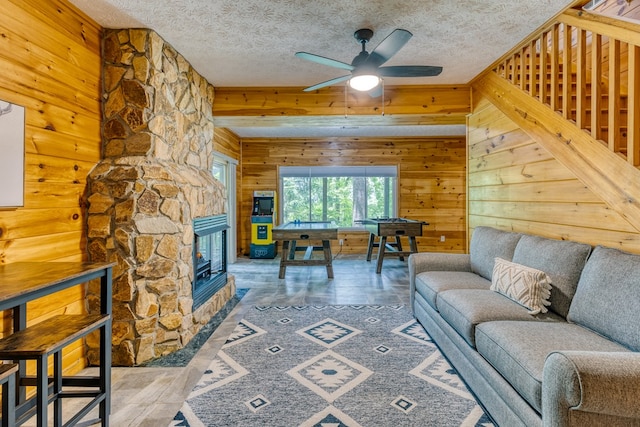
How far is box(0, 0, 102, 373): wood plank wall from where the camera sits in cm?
183

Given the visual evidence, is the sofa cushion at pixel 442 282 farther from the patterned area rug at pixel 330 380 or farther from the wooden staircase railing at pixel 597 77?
the wooden staircase railing at pixel 597 77

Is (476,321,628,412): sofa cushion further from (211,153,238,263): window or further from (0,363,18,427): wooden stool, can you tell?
(211,153,238,263): window

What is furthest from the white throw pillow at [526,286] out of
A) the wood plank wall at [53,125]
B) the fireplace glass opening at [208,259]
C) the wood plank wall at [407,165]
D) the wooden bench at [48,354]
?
the wood plank wall at [407,165]

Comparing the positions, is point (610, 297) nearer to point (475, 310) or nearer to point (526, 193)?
point (475, 310)

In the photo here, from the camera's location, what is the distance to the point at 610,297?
5.34 feet

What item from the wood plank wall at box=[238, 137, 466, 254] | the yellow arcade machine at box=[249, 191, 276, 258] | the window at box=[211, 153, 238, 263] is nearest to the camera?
the window at box=[211, 153, 238, 263]

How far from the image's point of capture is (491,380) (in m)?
1.69

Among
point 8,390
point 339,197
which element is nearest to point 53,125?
point 8,390

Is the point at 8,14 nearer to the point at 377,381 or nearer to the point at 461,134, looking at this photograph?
the point at 377,381

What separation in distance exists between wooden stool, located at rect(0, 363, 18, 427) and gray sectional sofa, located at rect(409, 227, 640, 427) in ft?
6.28

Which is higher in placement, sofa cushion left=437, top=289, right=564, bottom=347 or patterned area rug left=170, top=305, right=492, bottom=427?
sofa cushion left=437, top=289, right=564, bottom=347

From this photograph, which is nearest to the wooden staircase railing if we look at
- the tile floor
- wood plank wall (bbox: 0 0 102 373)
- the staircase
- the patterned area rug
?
the staircase

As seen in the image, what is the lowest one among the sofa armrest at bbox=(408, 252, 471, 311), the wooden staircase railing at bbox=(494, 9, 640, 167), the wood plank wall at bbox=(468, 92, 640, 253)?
the sofa armrest at bbox=(408, 252, 471, 311)

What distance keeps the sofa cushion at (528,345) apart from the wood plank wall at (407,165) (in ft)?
17.3
